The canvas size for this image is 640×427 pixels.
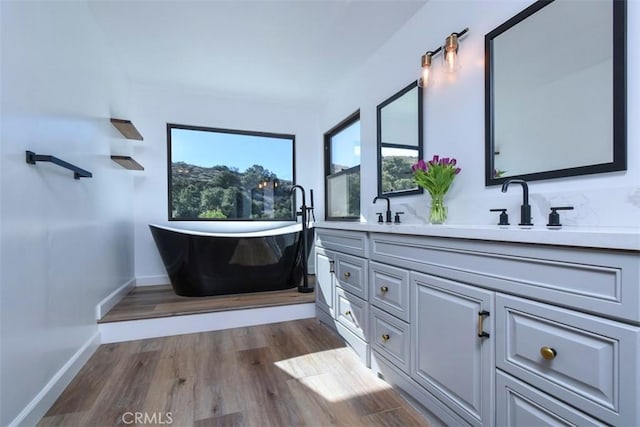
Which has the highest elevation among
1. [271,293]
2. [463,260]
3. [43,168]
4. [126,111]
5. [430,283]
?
[126,111]

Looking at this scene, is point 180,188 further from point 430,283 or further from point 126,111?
point 430,283

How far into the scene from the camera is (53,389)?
1448mm

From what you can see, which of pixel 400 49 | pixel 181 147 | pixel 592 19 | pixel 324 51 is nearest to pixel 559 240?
pixel 592 19

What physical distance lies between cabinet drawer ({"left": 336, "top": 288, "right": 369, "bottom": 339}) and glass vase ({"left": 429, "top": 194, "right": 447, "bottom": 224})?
2.12 ft

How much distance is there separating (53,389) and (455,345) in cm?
184

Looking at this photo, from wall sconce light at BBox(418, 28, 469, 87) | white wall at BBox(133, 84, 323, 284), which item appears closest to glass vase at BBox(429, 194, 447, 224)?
wall sconce light at BBox(418, 28, 469, 87)

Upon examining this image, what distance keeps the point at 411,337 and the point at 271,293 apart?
1.73 meters

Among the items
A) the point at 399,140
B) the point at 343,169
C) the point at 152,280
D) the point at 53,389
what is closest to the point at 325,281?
the point at 399,140

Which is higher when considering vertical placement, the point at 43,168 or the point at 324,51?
the point at 324,51

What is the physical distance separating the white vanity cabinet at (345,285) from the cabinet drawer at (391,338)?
0.29 ft

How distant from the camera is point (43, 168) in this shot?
144 centimetres

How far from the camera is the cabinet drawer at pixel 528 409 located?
802 mm

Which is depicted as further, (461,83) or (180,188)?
(180,188)

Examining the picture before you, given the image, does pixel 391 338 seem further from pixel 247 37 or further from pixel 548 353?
pixel 247 37
